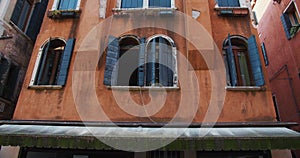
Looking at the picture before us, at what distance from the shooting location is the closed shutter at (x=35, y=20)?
9039mm

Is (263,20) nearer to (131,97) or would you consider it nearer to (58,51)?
(131,97)


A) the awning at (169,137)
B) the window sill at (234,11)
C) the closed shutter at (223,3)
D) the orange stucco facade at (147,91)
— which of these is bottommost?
the awning at (169,137)

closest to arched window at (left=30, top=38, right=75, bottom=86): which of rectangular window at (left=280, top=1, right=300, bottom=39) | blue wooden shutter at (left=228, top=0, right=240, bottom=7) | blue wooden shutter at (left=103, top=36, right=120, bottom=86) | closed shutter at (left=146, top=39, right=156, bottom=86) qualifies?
blue wooden shutter at (left=103, top=36, right=120, bottom=86)

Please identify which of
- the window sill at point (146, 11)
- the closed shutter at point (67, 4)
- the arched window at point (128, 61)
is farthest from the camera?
the closed shutter at point (67, 4)

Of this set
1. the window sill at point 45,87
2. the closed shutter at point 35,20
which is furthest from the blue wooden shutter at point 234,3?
the closed shutter at point 35,20

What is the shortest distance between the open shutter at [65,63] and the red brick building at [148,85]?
3 cm

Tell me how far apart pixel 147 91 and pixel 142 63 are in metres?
0.93

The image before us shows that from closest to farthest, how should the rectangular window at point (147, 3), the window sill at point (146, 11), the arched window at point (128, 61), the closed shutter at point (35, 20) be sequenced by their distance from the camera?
the arched window at point (128, 61) → the window sill at point (146, 11) → the rectangular window at point (147, 3) → the closed shutter at point (35, 20)

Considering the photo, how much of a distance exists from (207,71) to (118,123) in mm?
2878

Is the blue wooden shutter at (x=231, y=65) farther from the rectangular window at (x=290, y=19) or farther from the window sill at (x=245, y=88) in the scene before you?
the rectangular window at (x=290, y=19)

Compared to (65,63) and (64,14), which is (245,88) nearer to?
(65,63)

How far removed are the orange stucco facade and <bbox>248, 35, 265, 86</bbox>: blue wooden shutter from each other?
23 centimetres

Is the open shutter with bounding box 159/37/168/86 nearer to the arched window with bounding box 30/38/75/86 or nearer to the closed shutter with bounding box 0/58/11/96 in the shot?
the arched window with bounding box 30/38/75/86

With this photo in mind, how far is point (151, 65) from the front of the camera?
262 inches
